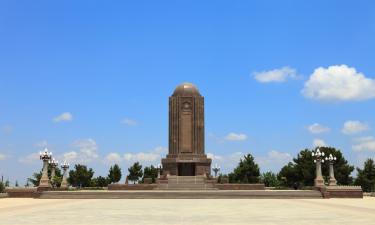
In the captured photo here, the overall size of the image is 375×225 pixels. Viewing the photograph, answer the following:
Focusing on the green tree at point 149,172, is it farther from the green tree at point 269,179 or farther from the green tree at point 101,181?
the green tree at point 269,179

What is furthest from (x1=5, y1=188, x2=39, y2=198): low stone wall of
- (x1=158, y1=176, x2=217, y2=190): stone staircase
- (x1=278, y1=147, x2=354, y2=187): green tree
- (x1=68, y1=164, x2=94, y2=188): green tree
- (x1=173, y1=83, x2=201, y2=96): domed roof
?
(x1=278, y1=147, x2=354, y2=187): green tree

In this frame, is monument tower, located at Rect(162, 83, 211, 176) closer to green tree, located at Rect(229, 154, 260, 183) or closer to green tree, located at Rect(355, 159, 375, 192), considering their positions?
green tree, located at Rect(229, 154, 260, 183)

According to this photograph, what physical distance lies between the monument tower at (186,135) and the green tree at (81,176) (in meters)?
21.2

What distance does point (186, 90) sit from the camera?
60000 millimetres

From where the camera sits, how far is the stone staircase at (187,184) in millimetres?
50156

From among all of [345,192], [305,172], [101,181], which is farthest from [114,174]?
[345,192]

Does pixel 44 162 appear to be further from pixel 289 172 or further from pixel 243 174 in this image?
pixel 289 172

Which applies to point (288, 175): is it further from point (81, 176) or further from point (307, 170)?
point (81, 176)

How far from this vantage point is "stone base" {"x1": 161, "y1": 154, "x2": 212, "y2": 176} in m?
57.1

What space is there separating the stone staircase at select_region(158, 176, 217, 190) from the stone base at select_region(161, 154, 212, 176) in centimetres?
383

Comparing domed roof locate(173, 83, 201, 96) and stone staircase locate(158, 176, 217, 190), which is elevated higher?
domed roof locate(173, 83, 201, 96)

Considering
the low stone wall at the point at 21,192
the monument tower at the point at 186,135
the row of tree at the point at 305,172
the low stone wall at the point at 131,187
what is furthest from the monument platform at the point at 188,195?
the row of tree at the point at 305,172
